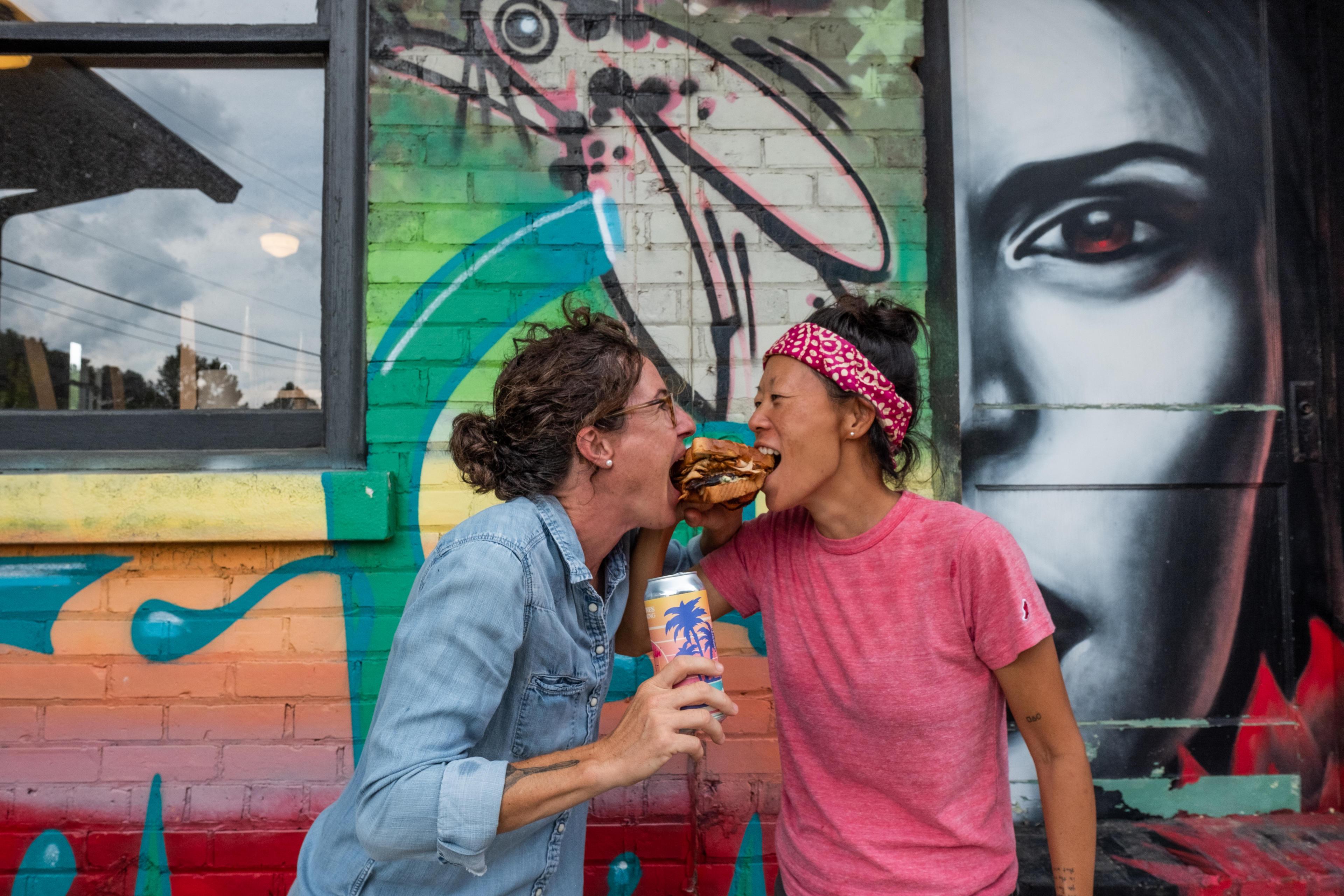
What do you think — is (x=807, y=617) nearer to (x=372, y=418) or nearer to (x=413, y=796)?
(x=413, y=796)

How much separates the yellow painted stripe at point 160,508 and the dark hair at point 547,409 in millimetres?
1128

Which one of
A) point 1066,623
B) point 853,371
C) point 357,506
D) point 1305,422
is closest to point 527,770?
point 853,371

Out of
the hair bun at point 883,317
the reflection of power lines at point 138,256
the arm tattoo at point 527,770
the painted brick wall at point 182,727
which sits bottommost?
the painted brick wall at point 182,727

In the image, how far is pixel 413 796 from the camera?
121 cm

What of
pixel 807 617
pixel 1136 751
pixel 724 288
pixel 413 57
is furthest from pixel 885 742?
pixel 413 57

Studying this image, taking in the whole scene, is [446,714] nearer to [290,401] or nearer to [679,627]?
[679,627]

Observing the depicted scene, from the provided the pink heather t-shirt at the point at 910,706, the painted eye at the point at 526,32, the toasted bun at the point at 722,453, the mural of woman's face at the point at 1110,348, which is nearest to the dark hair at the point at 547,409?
the toasted bun at the point at 722,453

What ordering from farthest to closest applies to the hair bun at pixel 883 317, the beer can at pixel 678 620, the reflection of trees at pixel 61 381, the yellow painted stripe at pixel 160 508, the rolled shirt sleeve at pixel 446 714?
the reflection of trees at pixel 61 381 < the yellow painted stripe at pixel 160 508 < the hair bun at pixel 883 317 < the beer can at pixel 678 620 < the rolled shirt sleeve at pixel 446 714

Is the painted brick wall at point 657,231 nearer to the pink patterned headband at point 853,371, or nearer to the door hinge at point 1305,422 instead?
the pink patterned headband at point 853,371

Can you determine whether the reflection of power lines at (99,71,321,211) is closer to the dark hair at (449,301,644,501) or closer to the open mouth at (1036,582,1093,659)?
the dark hair at (449,301,644,501)

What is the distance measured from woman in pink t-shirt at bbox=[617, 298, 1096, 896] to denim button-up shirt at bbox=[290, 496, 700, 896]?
44cm

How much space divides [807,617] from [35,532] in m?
2.41

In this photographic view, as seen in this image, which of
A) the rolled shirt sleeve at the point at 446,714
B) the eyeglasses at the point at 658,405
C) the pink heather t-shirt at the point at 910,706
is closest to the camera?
the rolled shirt sleeve at the point at 446,714

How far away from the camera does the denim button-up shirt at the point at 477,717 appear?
1.22 metres
